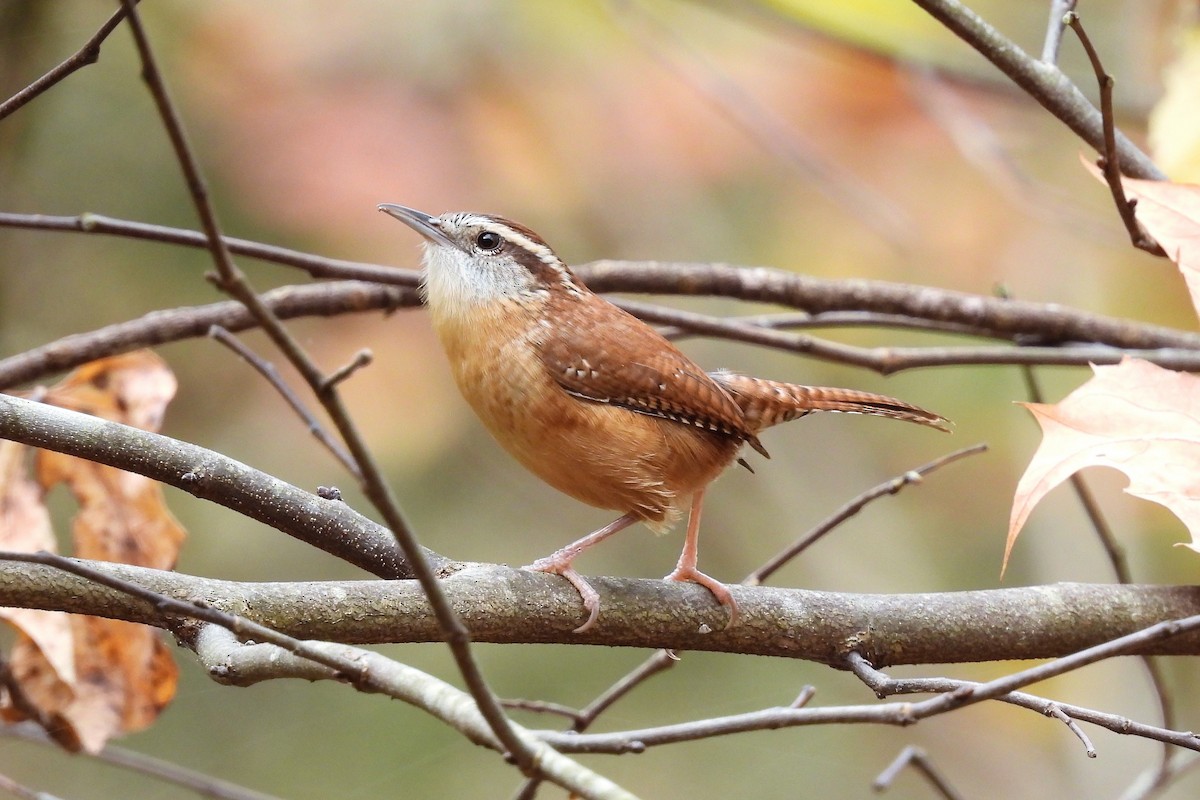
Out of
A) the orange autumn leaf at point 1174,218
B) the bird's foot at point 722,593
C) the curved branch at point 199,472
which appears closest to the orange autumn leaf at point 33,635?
the curved branch at point 199,472

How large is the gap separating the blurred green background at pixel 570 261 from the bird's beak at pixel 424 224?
234 centimetres

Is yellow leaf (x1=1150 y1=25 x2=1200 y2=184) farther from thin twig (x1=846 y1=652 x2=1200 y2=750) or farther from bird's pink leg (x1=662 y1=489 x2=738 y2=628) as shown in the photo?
thin twig (x1=846 y1=652 x2=1200 y2=750)

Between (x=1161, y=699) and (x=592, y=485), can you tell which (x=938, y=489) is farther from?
(x=592, y=485)

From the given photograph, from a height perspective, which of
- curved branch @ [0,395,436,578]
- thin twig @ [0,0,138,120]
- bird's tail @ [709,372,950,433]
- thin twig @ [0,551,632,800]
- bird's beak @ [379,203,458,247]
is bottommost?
thin twig @ [0,551,632,800]

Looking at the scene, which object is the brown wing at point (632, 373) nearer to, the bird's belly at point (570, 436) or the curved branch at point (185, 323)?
the bird's belly at point (570, 436)

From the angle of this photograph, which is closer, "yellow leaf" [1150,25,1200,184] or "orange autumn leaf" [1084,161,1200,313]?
"orange autumn leaf" [1084,161,1200,313]

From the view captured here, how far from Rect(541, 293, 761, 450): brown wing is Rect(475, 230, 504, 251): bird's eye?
316 millimetres

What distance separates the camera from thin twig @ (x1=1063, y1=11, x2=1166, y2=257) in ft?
7.74

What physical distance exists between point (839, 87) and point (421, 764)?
4.48 m

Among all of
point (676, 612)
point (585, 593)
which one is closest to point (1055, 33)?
point (676, 612)

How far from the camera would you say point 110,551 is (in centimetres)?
284

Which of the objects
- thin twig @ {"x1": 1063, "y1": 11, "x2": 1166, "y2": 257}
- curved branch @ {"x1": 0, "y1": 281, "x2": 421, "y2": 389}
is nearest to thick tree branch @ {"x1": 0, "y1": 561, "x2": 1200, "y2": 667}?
thin twig @ {"x1": 1063, "y1": 11, "x2": 1166, "y2": 257}

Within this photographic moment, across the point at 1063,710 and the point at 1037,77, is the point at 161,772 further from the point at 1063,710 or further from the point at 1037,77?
the point at 1037,77

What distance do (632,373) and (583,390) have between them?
0.17 metres
